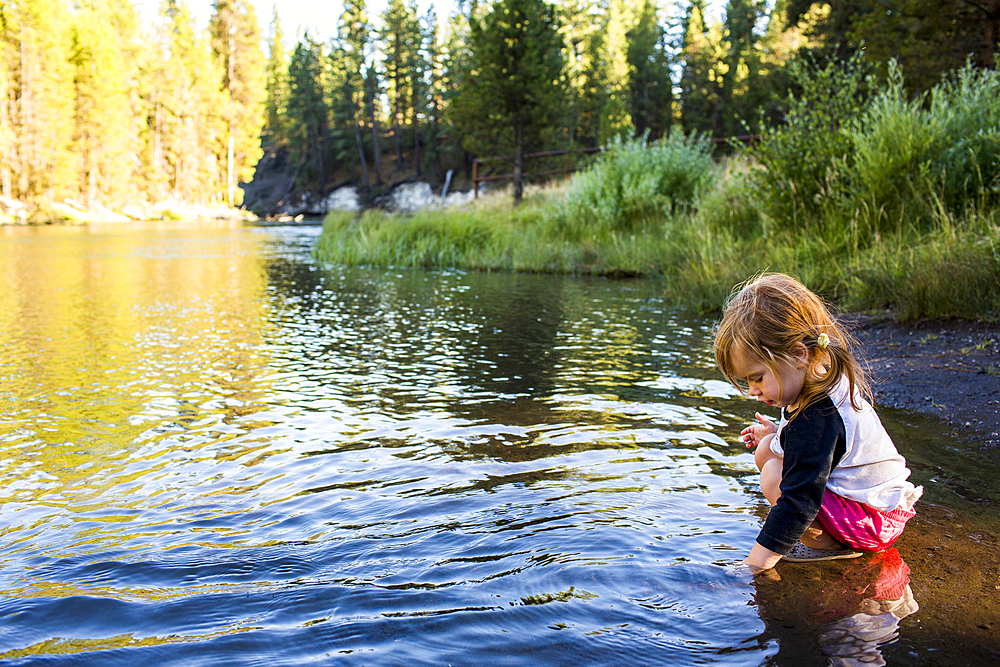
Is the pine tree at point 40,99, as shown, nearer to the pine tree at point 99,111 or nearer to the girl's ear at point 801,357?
the pine tree at point 99,111

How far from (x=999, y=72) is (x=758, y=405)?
7.59 metres

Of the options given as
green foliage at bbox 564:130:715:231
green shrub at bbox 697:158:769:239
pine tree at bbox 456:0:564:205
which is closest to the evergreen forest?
pine tree at bbox 456:0:564:205

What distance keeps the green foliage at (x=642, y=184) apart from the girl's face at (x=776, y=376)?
1344 centimetres

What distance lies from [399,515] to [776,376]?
5.75 ft

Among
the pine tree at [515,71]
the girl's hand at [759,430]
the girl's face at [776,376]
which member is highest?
the pine tree at [515,71]

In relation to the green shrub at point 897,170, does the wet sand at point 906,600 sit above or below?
below

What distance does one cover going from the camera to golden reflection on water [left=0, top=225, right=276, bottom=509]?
13.1ft

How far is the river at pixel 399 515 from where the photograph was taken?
7.33ft

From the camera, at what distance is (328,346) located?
7.76m

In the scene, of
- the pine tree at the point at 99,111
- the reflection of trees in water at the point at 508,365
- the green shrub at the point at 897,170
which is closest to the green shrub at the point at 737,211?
the reflection of trees in water at the point at 508,365

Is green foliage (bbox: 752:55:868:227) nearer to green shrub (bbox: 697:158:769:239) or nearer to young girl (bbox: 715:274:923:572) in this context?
green shrub (bbox: 697:158:769:239)

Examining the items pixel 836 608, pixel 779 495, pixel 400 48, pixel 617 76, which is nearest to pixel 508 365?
pixel 779 495

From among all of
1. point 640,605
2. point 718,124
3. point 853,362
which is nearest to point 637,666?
point 640,605

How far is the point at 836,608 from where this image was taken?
7.89ft
